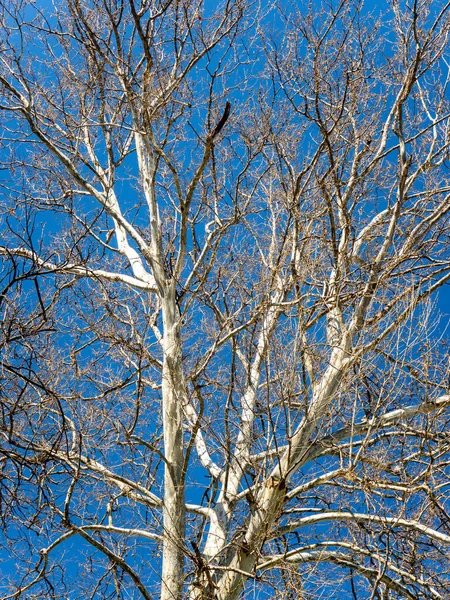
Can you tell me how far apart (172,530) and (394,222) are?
3632 millimetres

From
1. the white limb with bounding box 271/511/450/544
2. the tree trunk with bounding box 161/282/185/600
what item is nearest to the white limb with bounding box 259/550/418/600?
the white limb with bounding box 271/511/450/544

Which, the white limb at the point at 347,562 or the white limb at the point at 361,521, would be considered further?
the white limb at the point at 347,562

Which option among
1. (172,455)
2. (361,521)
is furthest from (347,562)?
(172,455)

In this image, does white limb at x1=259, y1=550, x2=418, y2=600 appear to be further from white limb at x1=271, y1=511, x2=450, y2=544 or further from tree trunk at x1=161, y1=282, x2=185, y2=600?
tree trunk at x1=161, y1=282, x2=185, y2=600

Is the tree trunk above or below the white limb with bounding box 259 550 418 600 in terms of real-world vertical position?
above

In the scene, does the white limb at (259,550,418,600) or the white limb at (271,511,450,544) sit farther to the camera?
the white limb at (259,550,418,600)

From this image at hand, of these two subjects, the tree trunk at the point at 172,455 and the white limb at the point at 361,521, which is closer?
the white limb at the point at 361,521

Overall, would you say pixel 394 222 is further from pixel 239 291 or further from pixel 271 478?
pixel 271 478

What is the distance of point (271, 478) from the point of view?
19.8ft

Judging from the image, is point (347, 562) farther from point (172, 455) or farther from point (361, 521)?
point (172, 455)

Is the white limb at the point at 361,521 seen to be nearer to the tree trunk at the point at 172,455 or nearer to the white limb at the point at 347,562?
the white limb at the point at 347,562

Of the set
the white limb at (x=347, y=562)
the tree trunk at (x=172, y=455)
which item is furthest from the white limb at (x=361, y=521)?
the tree trunk at (x=172, y=455)

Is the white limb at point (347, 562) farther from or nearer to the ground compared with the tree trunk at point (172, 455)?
nearer to the ground

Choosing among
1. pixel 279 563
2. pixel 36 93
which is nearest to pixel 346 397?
pixel 279 563
